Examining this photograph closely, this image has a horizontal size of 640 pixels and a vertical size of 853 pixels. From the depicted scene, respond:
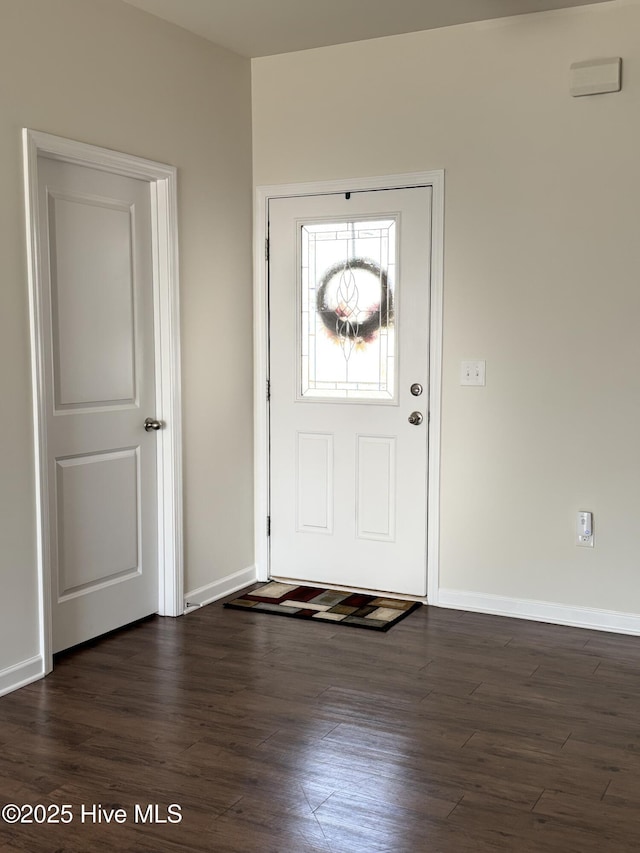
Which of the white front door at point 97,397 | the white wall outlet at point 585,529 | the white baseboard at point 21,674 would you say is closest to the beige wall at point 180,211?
the white baseboard at point 21,674

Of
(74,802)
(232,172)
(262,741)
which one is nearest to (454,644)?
(262,741)

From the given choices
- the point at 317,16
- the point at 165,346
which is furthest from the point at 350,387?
the point at 317,16

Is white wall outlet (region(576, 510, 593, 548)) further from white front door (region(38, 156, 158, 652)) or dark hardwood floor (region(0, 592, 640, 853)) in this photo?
white front door (region(38, 156, 158, 652))

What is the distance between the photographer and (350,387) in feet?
15.0

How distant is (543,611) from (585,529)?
17.7 inches

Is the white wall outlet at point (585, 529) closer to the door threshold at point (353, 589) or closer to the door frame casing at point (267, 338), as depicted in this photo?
the door frame casing at point (267, 338)

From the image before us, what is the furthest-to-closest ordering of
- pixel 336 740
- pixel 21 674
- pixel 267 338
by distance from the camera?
pixel 267 338 < pixel 21 674 < pixel 336 740

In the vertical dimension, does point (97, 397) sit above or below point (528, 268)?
below

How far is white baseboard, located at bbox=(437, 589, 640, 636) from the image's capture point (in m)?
4.00

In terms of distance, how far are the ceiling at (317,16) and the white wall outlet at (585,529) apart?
7.39 ft

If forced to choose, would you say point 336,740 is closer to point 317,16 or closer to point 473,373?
point 473,373

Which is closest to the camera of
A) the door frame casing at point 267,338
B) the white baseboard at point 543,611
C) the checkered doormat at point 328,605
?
the white baseboard at point 543,611

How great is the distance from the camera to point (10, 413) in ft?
10.8

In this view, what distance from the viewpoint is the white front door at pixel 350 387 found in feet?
14.4
